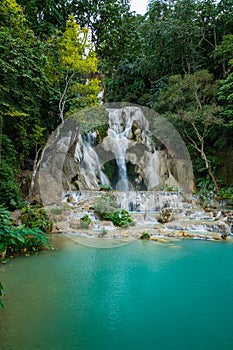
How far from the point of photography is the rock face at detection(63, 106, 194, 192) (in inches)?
509

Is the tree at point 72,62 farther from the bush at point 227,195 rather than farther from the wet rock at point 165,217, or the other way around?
the bush at point 227,195

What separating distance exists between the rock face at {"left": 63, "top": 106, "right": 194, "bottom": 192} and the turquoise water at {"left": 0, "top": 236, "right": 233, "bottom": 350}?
817 cm

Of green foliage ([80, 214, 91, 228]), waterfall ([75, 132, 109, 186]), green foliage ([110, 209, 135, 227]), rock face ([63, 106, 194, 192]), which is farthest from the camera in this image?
waterfall ([75, 132, 109, 186])

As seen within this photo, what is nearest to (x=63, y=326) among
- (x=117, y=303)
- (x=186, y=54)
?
(x=117, y=303)

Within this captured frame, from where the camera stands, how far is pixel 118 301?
2.98m

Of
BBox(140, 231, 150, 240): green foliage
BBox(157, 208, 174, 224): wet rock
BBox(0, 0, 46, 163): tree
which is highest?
BBox(0, 0, 46, 163): tree

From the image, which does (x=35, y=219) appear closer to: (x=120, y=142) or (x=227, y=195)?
(x=227, y=195)

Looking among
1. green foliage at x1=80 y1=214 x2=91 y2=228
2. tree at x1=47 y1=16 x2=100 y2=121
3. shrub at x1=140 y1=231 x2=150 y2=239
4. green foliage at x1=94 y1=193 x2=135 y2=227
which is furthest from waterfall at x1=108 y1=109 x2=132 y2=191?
shrub at x1=140 y1=231 x2=150 y2=239

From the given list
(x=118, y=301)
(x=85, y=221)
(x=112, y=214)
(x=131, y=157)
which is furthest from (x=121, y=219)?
(x=131, y=157)

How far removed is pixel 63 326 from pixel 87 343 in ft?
1.20

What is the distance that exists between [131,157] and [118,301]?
39.8 ft

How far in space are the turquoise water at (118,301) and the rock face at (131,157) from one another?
817 cm

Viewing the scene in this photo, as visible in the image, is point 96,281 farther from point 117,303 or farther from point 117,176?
point 117,176

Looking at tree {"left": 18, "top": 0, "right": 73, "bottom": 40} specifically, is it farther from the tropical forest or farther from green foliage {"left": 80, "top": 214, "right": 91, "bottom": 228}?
green foliage {"left": 80, "top": 214, "right": 91, "bottom": 228}
